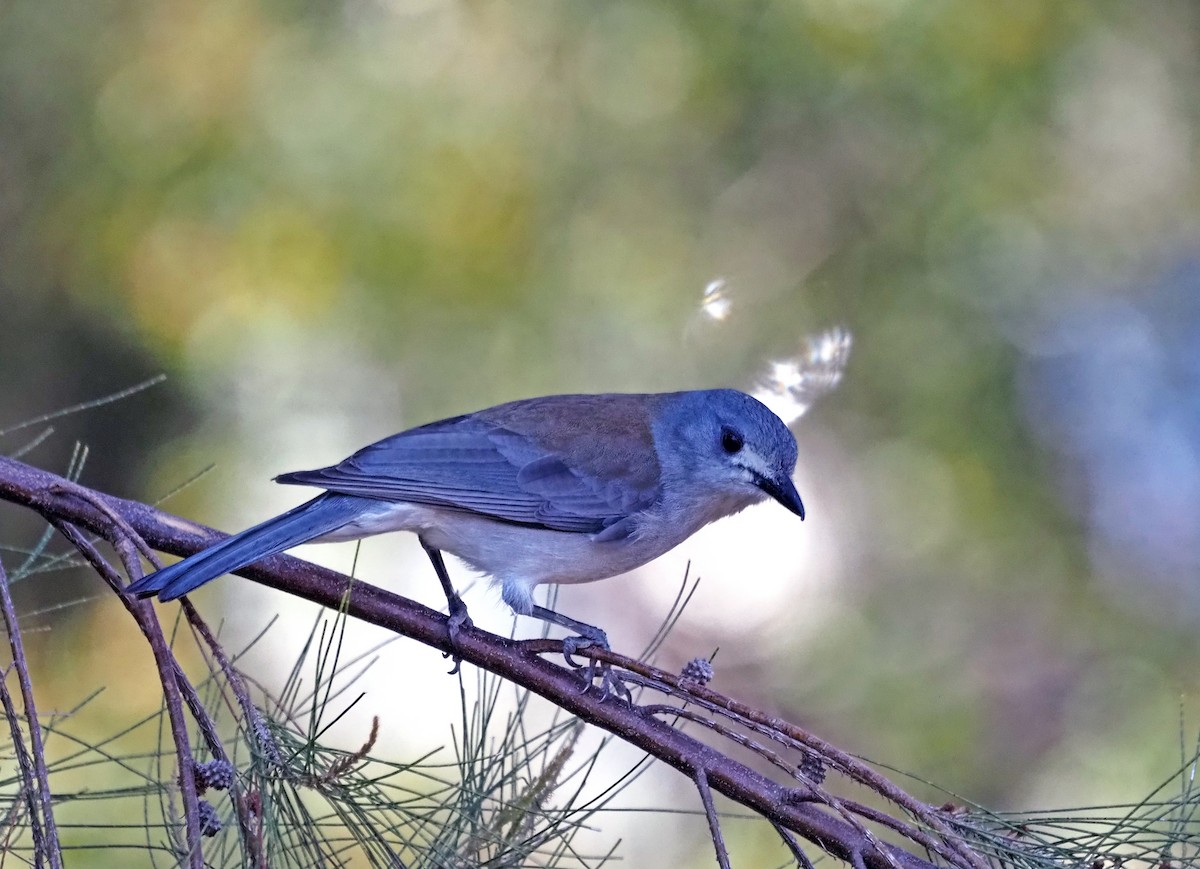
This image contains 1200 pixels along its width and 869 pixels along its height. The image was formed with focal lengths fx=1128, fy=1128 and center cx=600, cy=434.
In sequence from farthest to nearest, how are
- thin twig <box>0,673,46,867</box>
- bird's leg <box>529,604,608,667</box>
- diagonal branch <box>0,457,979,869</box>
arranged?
bird's leg <box>529,604,608,667</box> < diagonal branch <box>0,457,979,869</box> < thin twig <box>0,673,46,867</box>

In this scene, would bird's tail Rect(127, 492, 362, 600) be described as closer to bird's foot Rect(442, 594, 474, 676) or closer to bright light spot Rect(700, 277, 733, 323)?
bird's foot Rect(442, 594, 474, 676)

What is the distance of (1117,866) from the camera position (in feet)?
6.13

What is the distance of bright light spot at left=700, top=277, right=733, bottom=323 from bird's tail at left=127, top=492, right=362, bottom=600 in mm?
2164

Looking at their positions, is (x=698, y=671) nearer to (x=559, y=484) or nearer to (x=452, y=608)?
(x=452, y=608)

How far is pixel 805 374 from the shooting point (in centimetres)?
442

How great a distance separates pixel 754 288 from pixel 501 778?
3.11 metres

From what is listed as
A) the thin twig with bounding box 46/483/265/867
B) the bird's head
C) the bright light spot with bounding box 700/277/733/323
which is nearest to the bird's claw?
the thin twig with bounding box 46/483/265/867

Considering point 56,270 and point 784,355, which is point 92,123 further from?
point 784,355

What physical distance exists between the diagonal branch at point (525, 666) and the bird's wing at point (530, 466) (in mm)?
483

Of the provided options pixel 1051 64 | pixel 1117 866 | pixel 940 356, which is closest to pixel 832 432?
pixel 940 356

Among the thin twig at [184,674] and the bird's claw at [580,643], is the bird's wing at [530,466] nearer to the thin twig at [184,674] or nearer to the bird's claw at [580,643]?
the bird's claw at [580,643]

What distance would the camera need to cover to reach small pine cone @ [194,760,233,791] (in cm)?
184

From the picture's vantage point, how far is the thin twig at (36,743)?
1595mm

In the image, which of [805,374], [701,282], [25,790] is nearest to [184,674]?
[25,790]
